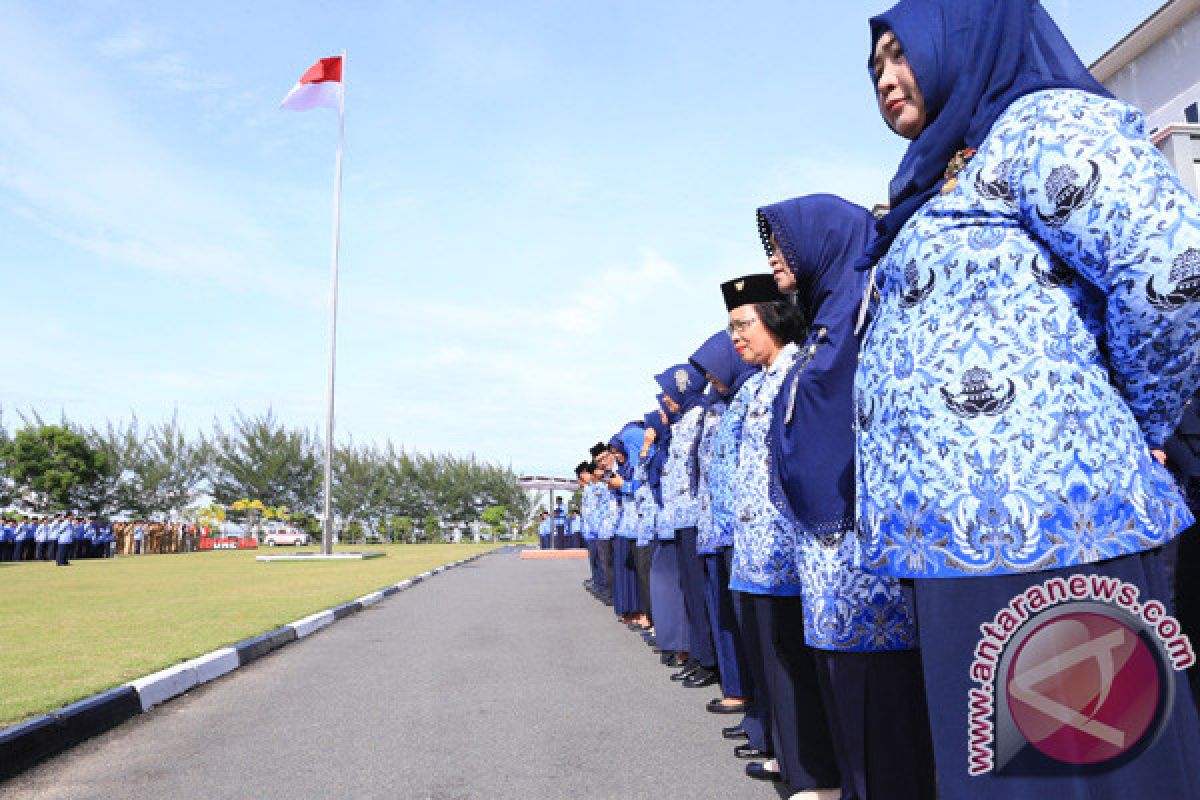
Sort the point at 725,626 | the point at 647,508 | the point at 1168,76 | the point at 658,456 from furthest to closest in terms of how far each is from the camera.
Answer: the point at 1168,76 < the point at 647,508 < the point at 658,456 < the point at 725,626

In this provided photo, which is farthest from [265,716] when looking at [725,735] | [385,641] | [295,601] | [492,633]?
[295,601]

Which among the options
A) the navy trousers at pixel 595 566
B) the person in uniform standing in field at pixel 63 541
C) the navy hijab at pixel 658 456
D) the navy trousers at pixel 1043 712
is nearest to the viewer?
the navy trousers at pixel 1043 712

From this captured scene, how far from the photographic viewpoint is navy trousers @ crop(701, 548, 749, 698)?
4070 millimetres

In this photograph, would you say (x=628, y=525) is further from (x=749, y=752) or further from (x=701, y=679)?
(x=749, y=752)

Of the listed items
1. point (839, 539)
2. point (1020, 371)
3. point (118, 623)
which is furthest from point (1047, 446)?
point (118, 623)

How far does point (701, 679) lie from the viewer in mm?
5371

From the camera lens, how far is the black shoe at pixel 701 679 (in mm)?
5293

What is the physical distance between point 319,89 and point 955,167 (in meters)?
27.5

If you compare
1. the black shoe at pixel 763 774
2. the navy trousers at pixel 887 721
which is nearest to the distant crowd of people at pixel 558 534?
the black shoe at pixel 763 774

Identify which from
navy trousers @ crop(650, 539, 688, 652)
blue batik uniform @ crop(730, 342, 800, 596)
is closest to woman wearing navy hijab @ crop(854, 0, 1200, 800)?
blue batik uniform @ crop(730, 342, 800, 596)

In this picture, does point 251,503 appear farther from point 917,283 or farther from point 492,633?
point 917,283

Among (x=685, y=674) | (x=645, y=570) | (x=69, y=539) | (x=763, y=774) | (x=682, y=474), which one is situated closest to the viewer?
(x=763, y=774)

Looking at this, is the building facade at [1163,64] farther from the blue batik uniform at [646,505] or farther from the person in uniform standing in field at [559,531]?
the person in uniform standing in field at [559,531]
